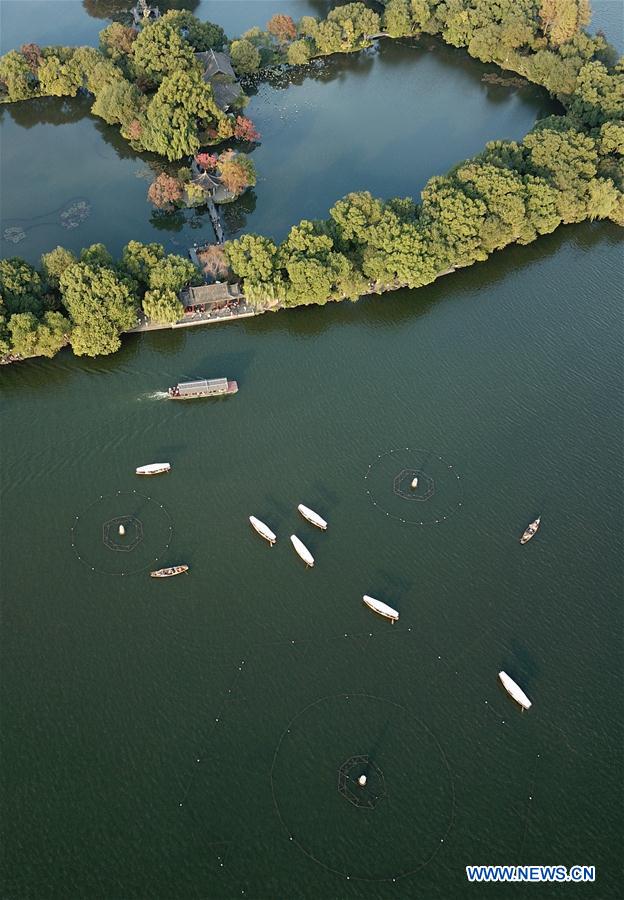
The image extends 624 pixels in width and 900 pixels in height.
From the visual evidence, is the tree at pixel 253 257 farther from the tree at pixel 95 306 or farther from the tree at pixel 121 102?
the tree at pixel 121 102

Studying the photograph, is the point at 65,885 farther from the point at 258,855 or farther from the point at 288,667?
the point at 288,667

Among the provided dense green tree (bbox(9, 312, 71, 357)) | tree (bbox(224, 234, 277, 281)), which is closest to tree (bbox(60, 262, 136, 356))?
dense green tree (bbox(9, 312, 71, 357))

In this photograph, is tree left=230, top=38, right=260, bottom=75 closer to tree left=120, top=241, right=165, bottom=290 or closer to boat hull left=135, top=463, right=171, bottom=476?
tree left=120, top=241, right=165, bottom=290

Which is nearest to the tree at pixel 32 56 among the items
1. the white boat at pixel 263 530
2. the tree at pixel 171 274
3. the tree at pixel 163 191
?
the tree at pixel 163 191

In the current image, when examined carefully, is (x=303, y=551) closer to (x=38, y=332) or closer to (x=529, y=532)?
(x=529, y=532)

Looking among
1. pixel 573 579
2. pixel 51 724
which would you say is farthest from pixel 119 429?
pixel 573 579
